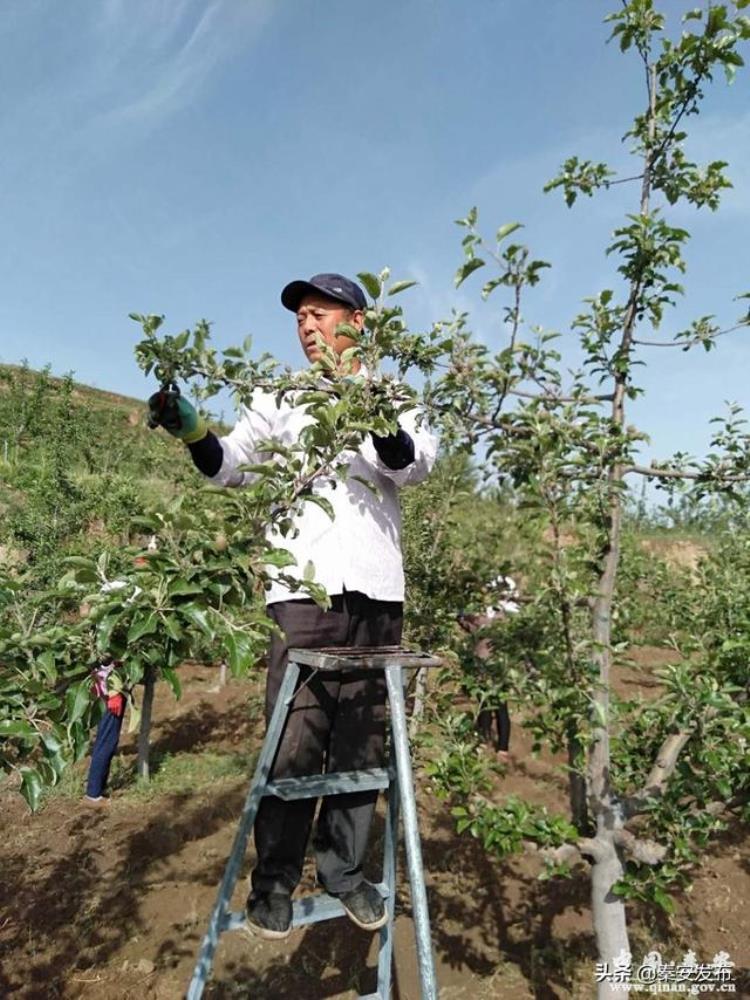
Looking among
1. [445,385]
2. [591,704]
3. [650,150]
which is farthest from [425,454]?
[650,150]

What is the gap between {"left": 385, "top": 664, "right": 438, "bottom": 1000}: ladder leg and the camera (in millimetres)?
1820

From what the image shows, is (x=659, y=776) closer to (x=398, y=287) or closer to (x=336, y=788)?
(x=336, y=788)

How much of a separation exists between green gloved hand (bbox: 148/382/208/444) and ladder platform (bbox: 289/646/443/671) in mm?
760

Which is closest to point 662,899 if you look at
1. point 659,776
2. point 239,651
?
point 659,776

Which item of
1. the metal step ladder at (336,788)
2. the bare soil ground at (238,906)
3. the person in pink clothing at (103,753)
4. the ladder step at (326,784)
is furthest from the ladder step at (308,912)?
the person in pink clothing at (103,753)

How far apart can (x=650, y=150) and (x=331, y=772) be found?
2447 mm

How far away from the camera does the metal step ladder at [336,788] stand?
192cm

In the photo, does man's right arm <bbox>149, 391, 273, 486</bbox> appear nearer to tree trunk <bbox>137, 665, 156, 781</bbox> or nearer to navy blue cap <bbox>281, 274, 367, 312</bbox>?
navy blue cap <bbox>281, 274, 367, 312</bbox>

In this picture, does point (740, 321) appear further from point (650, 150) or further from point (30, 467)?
point (30, 467)

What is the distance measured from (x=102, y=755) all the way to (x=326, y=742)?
3.48m

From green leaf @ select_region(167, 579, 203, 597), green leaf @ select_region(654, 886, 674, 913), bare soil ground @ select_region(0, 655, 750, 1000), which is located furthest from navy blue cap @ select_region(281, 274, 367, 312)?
green leaf @ select_region(654, 886, 674, 913)

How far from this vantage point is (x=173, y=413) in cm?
183

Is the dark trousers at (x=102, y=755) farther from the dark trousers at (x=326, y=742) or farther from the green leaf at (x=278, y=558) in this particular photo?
the green leaf at (x=278, y=558)

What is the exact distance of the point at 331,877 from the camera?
2.27 metres
